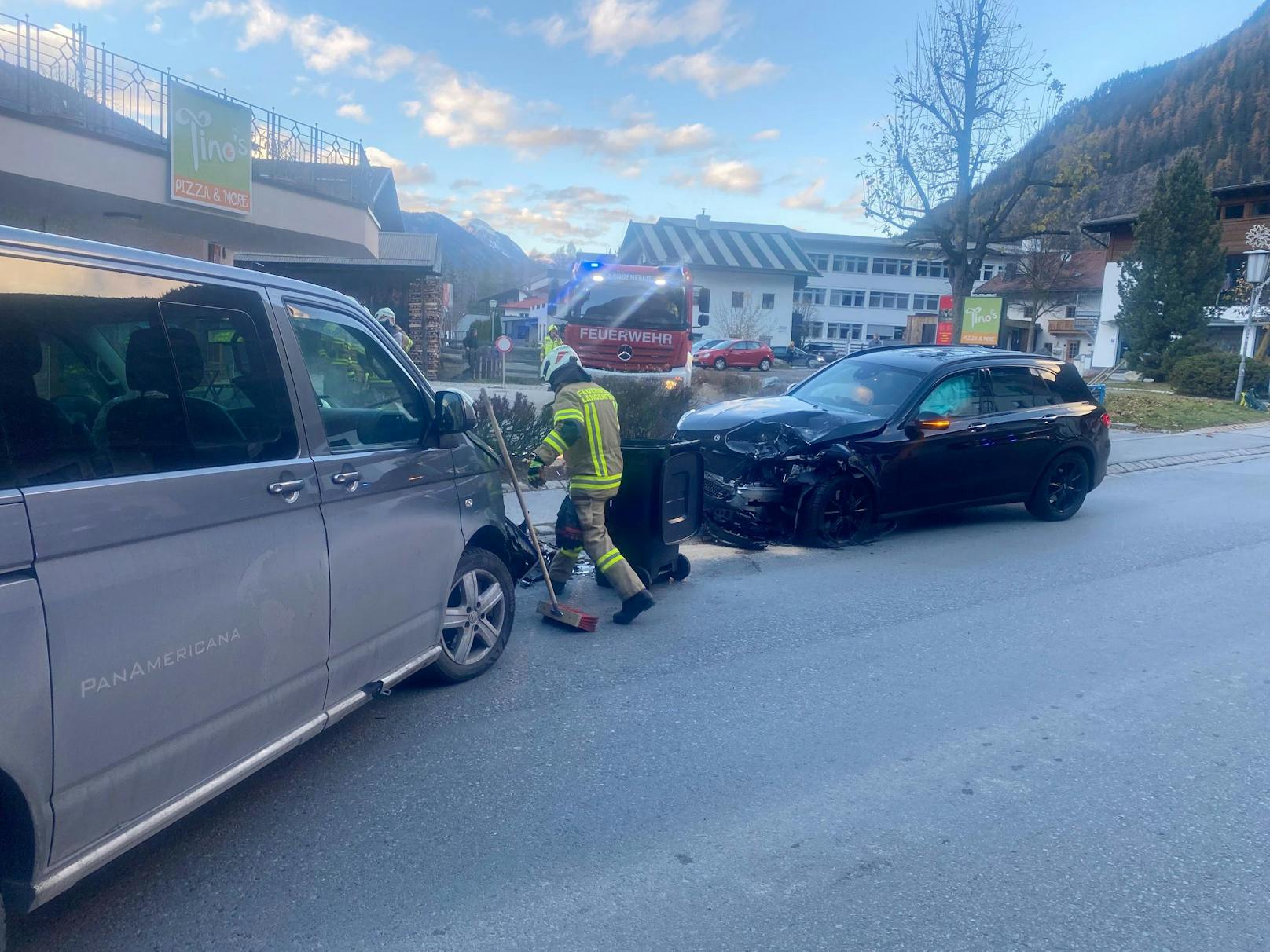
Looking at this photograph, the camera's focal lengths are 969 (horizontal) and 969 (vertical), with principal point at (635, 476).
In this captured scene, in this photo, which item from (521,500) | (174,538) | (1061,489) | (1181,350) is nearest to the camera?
(174,538)

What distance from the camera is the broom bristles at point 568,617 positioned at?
592 centimetres

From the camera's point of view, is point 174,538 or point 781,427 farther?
point 781,427

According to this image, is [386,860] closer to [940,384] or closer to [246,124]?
[940,384]

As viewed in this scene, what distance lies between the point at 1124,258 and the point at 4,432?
1623 inches

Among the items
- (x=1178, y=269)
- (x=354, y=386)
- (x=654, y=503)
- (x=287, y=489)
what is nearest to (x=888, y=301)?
(x=1178, y=269)

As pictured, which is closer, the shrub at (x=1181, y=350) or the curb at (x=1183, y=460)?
the curb at (x=1183, y=460)

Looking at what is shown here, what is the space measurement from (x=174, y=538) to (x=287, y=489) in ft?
1.78

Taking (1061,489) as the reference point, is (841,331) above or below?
above

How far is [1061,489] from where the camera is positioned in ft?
32.2

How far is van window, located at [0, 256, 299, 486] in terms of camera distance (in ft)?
8.39

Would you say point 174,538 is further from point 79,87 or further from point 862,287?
point 862,287

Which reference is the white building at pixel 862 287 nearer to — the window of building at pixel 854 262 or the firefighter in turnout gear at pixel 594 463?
the window of building at pixel 854 262

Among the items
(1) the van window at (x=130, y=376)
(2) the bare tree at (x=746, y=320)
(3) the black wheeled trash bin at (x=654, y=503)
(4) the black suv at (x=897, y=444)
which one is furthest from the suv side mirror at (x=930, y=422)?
(2) the bare tree at (x=746, y=320)

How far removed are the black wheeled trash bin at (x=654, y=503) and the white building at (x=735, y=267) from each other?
164 ft
